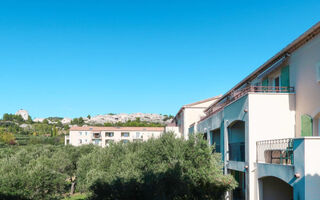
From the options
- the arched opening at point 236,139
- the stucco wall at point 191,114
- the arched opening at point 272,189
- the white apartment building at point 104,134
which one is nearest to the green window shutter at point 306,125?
the arched opening at point 272,189

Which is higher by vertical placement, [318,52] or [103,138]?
[318,52]

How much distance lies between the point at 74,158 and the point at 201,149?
1127 inches

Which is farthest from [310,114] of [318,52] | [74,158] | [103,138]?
[103,138]

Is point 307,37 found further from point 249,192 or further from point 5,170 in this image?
point 5,170

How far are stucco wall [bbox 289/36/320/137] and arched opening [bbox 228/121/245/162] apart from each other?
332cm

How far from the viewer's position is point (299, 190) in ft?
29.1

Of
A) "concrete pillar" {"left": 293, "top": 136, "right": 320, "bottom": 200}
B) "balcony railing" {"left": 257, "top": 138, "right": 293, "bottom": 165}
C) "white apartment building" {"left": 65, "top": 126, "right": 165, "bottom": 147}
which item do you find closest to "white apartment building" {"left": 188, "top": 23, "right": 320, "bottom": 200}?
"balcony railing" {"left": 257, "top": 138, "right": 293, "bottom": 165}

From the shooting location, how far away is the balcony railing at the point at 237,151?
14.4m

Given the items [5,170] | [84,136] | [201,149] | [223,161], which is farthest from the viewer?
[84,136]

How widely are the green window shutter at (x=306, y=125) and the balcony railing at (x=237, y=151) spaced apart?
302cm

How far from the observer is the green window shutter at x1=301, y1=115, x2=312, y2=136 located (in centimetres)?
1214

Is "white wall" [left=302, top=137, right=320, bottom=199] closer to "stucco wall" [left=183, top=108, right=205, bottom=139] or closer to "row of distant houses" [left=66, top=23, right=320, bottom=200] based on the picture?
"row of distant houses" [left=66, top=23, right=320, bottom=200]

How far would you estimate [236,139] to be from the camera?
1747 cm

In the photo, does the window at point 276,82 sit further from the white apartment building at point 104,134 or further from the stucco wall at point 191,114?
the white apartment building at point 104,134
